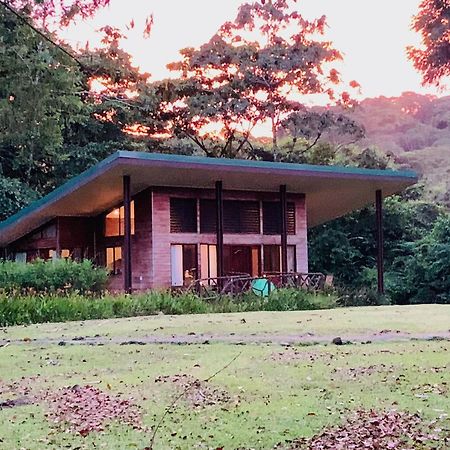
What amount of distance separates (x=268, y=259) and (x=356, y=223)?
9.69 metres

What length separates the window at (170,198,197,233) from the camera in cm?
2164

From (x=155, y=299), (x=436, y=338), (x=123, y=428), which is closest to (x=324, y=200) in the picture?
(x=155, y=299)

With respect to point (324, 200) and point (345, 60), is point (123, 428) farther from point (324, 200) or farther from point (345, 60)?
point (345, 60)

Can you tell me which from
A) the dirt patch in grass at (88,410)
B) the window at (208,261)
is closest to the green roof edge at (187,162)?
the window at (208,261)

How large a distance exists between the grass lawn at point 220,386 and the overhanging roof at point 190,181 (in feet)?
29.9

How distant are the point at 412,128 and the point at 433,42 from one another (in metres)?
43.5

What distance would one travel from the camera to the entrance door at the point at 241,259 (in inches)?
894

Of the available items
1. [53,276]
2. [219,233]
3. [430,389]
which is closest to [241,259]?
[219,233]

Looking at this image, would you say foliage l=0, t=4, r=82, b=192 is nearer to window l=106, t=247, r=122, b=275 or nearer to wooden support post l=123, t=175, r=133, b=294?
wooden support post l=123, t=175, r=133, b=294

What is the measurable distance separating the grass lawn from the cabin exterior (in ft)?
33.4

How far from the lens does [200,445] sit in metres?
4.55

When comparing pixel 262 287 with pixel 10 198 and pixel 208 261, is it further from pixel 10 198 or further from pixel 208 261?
pixel 10 198

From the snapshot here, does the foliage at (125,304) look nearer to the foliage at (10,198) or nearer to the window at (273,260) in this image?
the window at (273,260)

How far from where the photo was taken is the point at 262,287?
60.9 feet
